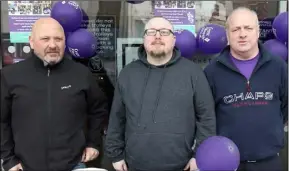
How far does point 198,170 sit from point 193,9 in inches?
69.5

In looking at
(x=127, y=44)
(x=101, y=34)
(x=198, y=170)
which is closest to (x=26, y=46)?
(x=101, y=34)

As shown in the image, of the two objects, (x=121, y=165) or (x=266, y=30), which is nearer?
(x=121, y=165)

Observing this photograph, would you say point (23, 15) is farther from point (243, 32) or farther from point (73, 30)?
point (243, 32)

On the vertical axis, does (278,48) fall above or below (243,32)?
below

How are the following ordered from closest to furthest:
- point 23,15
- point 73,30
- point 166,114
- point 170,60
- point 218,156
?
point 218,156
point 166,114
point 170,60
point 73,30
point 23,15

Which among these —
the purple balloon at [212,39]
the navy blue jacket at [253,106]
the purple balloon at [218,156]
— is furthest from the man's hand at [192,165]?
the purple balloon at [212,39]

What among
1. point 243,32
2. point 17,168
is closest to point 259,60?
point 243,32

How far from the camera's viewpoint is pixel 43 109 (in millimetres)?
2594

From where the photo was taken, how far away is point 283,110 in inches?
113

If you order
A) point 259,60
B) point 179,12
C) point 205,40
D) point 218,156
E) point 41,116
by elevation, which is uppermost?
point 179,12

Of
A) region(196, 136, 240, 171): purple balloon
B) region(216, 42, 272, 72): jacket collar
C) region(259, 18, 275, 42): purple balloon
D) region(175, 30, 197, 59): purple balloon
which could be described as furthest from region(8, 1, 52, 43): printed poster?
region(196, 136, 240, 171): purple balloon

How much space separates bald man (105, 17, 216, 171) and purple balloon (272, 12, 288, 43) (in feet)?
3.18

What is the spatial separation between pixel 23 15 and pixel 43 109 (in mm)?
1407

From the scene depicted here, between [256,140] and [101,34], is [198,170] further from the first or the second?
[101,34]
